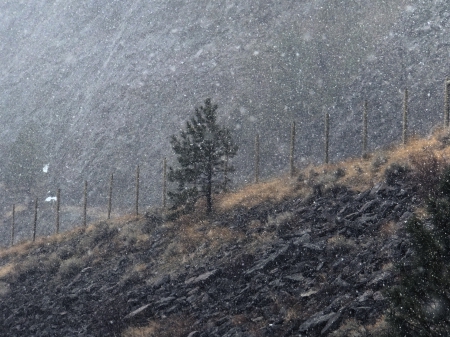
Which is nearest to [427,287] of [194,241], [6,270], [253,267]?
[253,267]

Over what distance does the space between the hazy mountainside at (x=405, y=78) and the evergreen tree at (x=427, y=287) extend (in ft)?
93.6

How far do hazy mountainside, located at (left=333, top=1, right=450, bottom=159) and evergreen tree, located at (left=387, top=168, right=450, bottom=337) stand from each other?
28527mm

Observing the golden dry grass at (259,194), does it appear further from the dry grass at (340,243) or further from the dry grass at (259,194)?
the dry grass at (340,243)

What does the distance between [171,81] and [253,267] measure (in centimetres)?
3965

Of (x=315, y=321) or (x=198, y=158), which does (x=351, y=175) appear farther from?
(x=315, y=321)

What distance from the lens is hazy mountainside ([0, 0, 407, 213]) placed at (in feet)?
145

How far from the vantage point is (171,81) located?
5144 centimetres

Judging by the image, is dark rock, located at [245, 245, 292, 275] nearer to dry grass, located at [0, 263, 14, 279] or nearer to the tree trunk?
the tree trunk

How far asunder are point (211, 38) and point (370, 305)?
151 ft

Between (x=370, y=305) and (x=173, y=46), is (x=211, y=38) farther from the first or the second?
(x=370, y=305)

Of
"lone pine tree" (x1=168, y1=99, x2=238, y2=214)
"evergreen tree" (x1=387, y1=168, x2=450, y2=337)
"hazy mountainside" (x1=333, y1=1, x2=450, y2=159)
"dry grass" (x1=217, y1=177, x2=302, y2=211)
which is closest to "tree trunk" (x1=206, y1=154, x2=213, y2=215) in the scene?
"lone pine tree" (x1=168, y1=99, x2=238, y2=214)

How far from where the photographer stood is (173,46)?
179 ft

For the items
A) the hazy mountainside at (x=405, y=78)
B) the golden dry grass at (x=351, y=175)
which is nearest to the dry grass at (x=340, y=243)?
the golden dry grass at (x=351, y=175)

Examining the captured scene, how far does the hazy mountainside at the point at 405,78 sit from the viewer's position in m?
35.5
